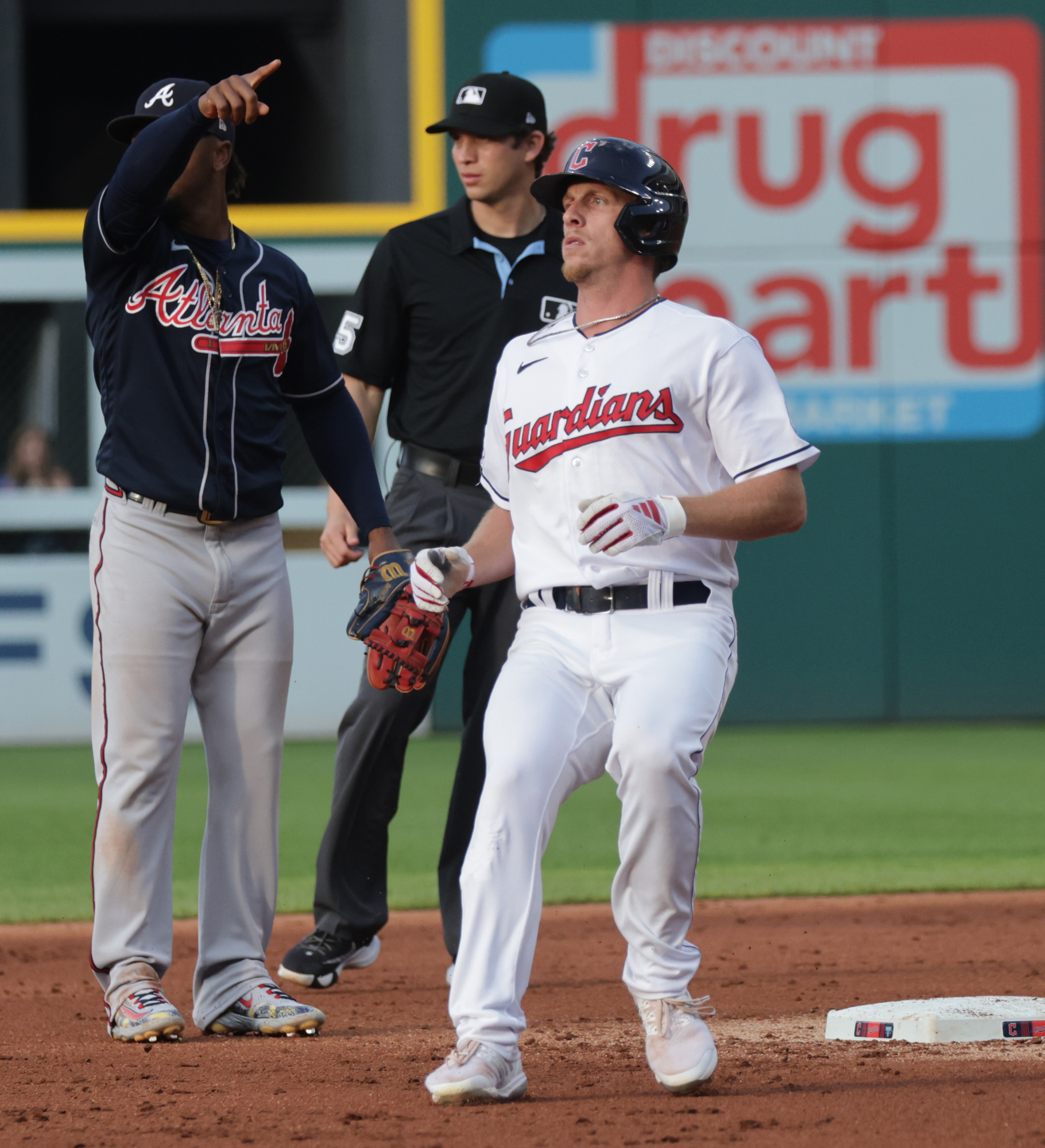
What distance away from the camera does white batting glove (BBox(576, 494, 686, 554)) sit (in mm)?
3199

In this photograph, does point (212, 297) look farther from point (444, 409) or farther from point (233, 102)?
point (444, 409)

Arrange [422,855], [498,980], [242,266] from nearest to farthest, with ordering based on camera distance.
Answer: [498,980]
[242,266]
[422,855]

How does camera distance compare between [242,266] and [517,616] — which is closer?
[242,266]

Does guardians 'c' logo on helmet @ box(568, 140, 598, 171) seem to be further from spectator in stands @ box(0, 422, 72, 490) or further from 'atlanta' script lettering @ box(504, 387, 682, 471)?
spectator in stands @ box(0, 422, 72, 490)

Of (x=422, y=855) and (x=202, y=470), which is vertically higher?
(x=202, y=470)

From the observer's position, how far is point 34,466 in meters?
12.0

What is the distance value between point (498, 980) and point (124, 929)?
1.21m

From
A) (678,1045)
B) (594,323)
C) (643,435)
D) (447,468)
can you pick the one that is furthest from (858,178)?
(678,1045)

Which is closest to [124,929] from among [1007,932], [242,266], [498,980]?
[498,980]

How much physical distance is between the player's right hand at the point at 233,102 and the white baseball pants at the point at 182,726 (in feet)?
2.98

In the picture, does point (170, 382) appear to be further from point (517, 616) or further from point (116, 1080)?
point (116, 1080)

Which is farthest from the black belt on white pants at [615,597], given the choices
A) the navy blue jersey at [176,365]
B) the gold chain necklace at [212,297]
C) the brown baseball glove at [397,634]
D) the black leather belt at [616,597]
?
the gold chain necklace at [212,297]

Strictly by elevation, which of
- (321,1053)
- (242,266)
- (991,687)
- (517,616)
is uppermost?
(242,266)

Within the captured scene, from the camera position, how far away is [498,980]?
321 cm
